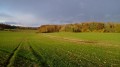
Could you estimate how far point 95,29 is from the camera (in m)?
136

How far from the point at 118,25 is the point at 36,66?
107 m

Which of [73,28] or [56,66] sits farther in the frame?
[73,28]

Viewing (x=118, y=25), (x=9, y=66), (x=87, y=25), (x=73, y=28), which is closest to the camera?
(x=9, y=66)

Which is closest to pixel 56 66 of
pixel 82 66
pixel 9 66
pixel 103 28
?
pixel 82 66

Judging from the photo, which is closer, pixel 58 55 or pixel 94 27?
pixel 58 55

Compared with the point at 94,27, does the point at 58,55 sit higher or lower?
lower

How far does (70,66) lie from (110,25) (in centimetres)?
11126

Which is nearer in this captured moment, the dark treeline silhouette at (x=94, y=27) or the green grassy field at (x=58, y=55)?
the green grassy field at (x=58, y=55)

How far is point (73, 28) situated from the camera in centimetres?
15488

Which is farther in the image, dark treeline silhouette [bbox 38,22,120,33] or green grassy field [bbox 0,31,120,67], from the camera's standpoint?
dark treeline silhouette [bbox 38,22,120,33]

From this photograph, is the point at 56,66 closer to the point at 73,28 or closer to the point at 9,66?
the point at 9,66

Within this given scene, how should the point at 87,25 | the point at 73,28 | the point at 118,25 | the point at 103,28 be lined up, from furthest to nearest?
the point at 73,28 < the point at 87,25 < the point at 103,28 < the point at 118,25

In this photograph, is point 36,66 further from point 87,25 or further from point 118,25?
point 87,25

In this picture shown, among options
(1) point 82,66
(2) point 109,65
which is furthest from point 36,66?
(2) point 109,65
